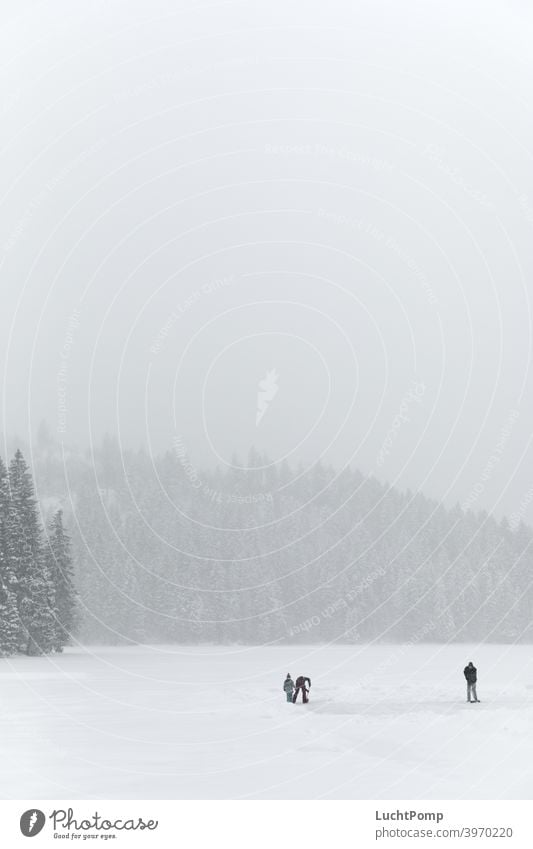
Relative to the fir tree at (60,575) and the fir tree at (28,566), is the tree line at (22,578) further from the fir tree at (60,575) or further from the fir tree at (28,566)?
the fir tree at (60,575)

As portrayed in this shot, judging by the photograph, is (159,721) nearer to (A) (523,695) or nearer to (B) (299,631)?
(A) (523,695)

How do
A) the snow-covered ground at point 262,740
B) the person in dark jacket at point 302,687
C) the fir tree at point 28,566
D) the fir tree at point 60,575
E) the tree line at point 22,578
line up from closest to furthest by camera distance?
the snow-covered ground at point 262,740
the person in dark jacket at point 302,687
the tree line at point 22,578
the fir tree at point 28,566
the fir tree at point 60,575

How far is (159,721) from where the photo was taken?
23.7 meters

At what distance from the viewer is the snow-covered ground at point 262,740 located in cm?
1527

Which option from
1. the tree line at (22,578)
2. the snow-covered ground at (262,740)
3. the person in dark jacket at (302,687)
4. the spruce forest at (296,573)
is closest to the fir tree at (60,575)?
the tree line at (22,578)

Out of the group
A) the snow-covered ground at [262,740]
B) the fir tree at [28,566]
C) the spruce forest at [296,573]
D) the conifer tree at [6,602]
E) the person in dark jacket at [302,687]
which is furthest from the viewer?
the spruce forest at [296,573]

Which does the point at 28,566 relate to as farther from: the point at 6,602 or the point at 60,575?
the point at 60,575

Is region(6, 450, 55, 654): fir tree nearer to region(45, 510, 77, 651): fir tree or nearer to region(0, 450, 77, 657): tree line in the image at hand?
region(0, 450, 77, 657): tree line

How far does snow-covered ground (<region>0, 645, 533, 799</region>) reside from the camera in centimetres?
1527

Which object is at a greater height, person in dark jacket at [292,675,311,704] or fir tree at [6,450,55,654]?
fir tree at [6,450,55,654]

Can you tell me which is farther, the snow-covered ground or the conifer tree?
the conifer tree

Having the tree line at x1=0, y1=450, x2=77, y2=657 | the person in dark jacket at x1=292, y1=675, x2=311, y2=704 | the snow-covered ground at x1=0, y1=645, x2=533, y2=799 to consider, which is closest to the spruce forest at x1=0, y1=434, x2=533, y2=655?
the tree line at x1=0, y1=450, x2=77, y2=657

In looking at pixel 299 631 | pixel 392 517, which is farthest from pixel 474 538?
pixel 299 631

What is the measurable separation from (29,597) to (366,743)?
128 ft
